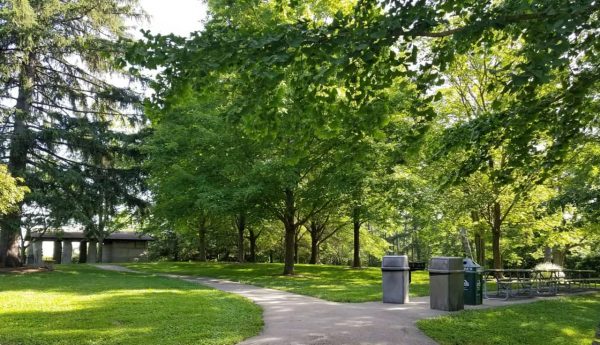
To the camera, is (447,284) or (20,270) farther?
(20,270)

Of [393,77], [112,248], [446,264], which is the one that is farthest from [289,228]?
[112,248]

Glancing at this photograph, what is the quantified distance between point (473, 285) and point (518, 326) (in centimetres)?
250

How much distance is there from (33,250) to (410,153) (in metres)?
49.3

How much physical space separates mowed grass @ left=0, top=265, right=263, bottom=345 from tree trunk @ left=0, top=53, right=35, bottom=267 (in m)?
11.6

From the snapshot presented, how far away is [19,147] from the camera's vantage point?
23.1 m

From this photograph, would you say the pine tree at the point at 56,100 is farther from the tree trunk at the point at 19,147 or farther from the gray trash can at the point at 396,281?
the gray trash can at the point at 396,281

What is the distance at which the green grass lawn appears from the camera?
8.05 m

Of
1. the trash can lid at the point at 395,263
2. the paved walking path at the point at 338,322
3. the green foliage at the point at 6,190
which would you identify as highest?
the green foliage at the point at 6,190

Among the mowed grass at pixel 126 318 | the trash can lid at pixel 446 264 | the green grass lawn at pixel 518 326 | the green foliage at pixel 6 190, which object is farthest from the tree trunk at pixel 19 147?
the green grass lawn at pixel 518 326

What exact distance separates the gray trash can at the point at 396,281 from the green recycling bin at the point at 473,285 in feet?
5.09

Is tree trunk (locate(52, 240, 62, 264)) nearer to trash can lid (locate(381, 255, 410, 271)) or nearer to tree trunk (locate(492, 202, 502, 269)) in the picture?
tree trunk (locate(492, 202, 502, 269))

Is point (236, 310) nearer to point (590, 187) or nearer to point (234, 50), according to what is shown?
point (234, 50)

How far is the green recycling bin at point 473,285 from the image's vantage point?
11797mm

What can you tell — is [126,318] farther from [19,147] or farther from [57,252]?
[57,252]
